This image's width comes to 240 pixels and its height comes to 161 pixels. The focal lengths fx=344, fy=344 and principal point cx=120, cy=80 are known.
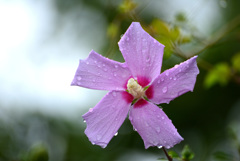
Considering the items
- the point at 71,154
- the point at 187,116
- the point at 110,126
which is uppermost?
the point at 110,126

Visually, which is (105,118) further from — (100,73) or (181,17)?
Answer: (181,17)

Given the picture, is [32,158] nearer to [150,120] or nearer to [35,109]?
[150,120]

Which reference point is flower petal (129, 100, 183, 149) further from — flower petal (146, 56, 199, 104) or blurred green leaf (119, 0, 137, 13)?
blurred green leaf (119, 0, 137, 13)

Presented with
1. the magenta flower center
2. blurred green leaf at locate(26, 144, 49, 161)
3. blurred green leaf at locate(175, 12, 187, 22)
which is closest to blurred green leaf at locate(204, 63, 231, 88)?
blurred green leaf at locate(175, 12, 187, 22)

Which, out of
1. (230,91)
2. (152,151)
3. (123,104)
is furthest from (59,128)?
(123,104)

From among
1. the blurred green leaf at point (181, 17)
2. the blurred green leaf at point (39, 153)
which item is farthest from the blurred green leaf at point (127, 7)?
the blurred green leaf at point (39, 153)

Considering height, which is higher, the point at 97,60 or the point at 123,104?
the point at 97,60

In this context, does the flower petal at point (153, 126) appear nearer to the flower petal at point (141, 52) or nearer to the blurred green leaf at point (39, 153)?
the flower petal at point (141, 52)

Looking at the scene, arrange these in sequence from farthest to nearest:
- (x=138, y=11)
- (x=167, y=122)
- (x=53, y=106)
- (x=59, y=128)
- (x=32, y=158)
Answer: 1. (x=59, y=128)
2. (x=53, y=106)
3. (x=138, y=11)
4. (x=32, y=158)
5. (x=167, y=122)
